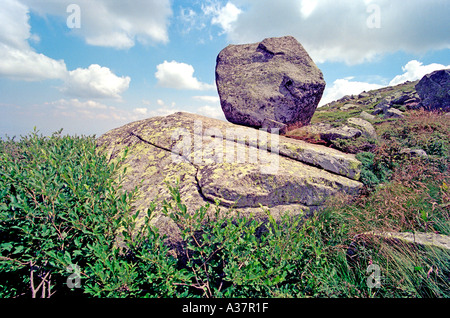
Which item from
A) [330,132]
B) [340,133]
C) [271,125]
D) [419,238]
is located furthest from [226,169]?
[340,133]

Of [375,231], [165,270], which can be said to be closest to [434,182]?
[375,231]

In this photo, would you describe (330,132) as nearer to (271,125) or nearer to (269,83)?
(271,125)

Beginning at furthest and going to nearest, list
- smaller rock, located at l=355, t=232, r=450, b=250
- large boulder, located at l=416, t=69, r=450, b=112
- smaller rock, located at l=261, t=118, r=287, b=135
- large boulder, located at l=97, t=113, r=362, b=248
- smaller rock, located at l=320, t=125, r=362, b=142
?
large boulder, located at l=416, t=69, r=450, b=112 < smaller rock, located at l=261, t=118, r=287, b=135 < smaller rock, located at l=320, t=125, r=362, b=142 < large boulder, located at l=97, t=113, r=362, b=248 < smaller rock, located at l=355, t=232, r=450, b=250

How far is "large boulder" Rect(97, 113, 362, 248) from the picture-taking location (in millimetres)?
3766

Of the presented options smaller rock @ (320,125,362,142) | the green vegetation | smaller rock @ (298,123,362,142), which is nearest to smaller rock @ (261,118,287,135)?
smaller rock @ (298,123,362,142)

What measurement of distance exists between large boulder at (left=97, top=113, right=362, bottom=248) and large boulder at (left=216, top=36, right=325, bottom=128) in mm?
1802

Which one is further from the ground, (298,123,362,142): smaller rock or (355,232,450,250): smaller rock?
(298,123,362,142): smaller rock

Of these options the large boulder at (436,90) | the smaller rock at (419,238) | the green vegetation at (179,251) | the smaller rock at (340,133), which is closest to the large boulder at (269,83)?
the smaller rock at (340,133)

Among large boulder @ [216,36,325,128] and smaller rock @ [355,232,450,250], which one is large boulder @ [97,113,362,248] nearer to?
smaller rock @ [355,232,450,250]

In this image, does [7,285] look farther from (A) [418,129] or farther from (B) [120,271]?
(A) [418,129]

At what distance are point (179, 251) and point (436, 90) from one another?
28615 millimetres

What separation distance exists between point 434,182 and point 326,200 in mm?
3225

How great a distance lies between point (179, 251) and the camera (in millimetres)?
3275

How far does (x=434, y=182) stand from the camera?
5.18 meters
